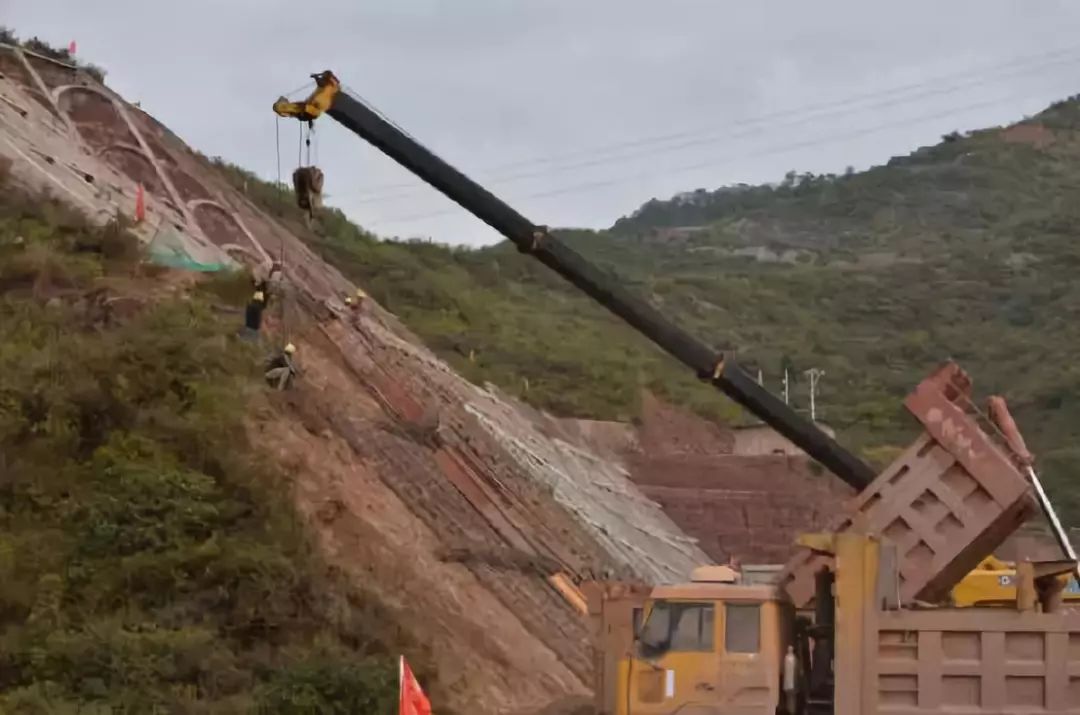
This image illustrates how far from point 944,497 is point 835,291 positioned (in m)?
83.4

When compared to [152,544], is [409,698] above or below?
below

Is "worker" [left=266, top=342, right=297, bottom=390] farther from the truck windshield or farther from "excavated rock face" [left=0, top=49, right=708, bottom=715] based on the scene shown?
the truck windshield

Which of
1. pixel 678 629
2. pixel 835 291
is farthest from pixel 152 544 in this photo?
pixel 835 291

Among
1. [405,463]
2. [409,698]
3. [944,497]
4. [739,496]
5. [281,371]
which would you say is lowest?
[739,496]

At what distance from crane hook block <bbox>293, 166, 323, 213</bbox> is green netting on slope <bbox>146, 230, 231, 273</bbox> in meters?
7.63

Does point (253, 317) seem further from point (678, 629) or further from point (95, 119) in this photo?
Answer: point (95, 119)

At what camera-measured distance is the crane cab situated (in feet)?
31.9

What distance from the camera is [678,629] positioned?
991cm

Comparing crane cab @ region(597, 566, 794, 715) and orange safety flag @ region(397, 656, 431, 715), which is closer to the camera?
orange safety flag @ region(397, 656, 431, 715)

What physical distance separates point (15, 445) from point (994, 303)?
77549 millimetres

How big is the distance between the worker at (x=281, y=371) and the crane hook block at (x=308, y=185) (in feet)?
13.3

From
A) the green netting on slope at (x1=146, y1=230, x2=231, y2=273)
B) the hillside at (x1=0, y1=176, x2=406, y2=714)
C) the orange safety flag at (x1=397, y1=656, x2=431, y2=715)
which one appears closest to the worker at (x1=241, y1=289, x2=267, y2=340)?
the hillside at (x1=0, y1=176, x2=406, y2=714)

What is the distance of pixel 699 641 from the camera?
9859 millimetres

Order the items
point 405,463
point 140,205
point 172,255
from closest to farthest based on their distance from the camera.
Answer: point 405,463 → point 172,255 → point 140,205
